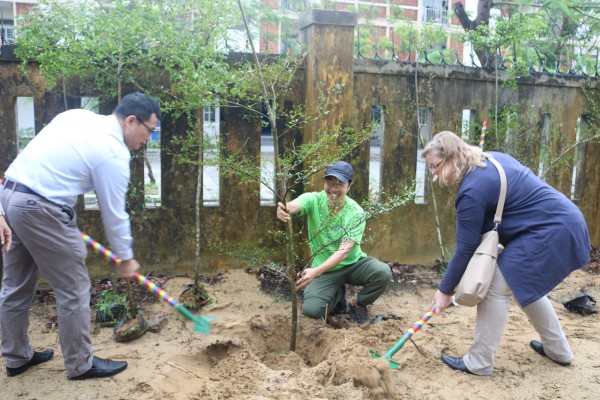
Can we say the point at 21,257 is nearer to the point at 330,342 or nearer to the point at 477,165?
the point at 330,342

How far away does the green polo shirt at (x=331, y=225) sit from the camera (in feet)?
13.7

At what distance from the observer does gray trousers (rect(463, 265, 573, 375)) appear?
3.64 meters

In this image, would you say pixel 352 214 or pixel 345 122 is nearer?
pixel 352 214

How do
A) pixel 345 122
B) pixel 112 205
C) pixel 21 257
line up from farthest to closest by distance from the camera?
pixel 345 122, pixel 21 257, pixel 112 205

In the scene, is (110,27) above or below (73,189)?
above

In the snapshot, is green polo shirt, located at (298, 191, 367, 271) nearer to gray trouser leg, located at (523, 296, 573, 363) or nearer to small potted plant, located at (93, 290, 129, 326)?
gray trouser leg, located at (523, 296, 573, 363)

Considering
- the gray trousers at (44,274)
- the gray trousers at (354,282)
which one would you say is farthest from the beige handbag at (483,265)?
the gray trousers at (44,274)

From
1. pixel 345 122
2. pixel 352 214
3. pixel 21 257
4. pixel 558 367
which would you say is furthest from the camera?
pixel 345 122

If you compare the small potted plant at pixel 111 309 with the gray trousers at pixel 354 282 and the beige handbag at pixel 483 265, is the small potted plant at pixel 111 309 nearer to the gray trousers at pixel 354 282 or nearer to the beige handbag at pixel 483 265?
the gray trousers at pixel 354 282

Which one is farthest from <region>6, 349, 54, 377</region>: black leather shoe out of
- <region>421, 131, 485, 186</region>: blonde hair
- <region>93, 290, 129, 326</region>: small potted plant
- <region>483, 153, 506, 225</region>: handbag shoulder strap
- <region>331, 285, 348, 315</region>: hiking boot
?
<region>483, 153, 506, 225</region>: handbag shoulder strap

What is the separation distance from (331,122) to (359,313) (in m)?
1.86

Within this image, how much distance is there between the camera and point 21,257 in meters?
3.43

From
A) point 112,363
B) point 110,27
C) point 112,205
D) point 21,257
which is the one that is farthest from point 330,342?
point 110,27

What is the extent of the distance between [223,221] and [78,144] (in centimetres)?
238
